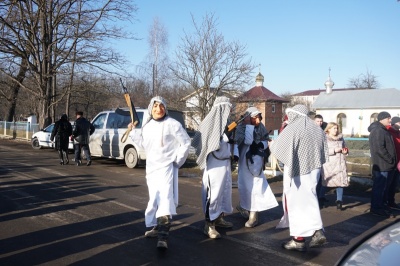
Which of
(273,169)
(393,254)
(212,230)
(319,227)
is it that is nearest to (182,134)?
(212,230)

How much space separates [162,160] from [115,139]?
898 centimetres

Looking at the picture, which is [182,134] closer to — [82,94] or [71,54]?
[71,54]

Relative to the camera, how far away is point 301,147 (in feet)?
17.1

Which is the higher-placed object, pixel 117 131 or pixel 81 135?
pixel 117 131

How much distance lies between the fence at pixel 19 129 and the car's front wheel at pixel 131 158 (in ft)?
50.2

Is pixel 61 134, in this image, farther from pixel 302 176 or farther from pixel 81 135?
pixel 302 176

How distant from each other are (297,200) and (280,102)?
5097 centimetres

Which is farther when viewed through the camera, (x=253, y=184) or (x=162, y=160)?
(x=253, y=184)

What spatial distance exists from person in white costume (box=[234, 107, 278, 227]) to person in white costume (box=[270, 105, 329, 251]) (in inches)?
39.9

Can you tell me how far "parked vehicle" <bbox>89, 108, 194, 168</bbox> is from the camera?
13438 millimetres

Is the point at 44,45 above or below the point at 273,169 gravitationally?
above

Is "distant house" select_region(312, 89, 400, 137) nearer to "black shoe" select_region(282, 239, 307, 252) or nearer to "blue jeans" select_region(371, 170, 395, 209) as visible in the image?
"blue jeans" select_region(371, 170, 395, 209)

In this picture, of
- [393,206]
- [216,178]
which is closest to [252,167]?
[216,178]

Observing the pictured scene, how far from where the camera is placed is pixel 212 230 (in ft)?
18.4
